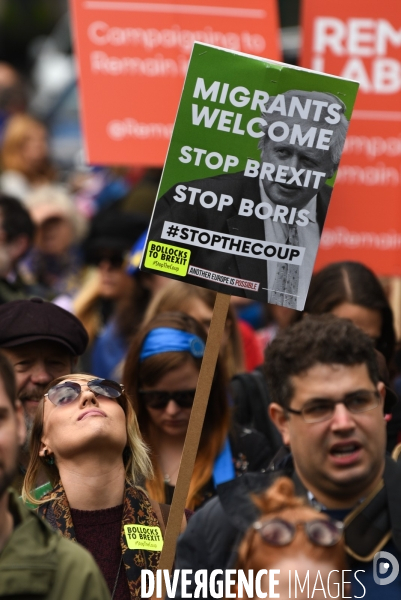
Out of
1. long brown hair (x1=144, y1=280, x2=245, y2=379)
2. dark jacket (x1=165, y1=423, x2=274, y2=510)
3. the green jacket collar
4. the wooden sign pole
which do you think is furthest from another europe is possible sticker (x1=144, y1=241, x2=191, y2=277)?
long brown hair (x1=144, y1=280, x2=245, y2=379)

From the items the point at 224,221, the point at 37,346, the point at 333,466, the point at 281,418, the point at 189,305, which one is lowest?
the point at 333,466

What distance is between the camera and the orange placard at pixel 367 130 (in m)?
6.80

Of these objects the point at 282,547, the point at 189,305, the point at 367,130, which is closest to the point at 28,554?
the point at 282,547

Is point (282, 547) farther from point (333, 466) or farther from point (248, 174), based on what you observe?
point (248, 174)

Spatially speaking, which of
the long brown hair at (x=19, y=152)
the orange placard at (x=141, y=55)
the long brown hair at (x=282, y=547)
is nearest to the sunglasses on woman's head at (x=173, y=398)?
the long brown hair at (x=282, y=547)

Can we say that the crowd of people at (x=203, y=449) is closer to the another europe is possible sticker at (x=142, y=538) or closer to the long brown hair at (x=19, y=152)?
the another europe is possible sticker at (x=142, y=538)

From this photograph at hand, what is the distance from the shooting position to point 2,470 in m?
2.97

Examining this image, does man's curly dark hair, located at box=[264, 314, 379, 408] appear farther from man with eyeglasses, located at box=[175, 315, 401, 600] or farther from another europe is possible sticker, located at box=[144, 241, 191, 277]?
another europe is possible sticker, located at box=[144, 241, 191, 277]

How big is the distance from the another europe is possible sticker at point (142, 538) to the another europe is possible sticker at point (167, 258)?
2.76 feet

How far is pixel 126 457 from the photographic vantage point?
4.18 meters

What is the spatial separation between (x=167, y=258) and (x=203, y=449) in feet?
3.89

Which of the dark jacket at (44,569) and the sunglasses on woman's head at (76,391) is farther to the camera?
the sunglasses on woman's head at (76,391)

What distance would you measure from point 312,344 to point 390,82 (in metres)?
3.45

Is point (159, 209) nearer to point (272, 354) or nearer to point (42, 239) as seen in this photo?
point (272, 354)
